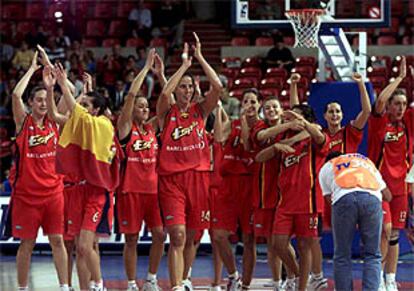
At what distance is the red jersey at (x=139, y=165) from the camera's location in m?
10.1

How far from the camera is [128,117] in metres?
9.84

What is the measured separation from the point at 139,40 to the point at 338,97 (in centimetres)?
897

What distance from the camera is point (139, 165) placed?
10.1 m

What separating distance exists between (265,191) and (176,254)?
1083mm

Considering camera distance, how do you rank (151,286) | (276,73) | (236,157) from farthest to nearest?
(276,73) → (236,157) → (151,286)

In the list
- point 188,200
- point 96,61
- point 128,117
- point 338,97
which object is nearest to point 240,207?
point 188,200

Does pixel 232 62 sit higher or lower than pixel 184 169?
higher

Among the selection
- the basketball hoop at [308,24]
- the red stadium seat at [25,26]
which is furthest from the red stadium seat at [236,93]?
the basketball hoop at [308,24]

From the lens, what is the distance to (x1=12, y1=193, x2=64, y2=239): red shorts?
31.3ft

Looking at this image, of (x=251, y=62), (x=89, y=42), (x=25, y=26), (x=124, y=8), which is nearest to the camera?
(x=251, y=62)

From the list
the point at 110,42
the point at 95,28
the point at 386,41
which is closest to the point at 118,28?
the point at 95,28

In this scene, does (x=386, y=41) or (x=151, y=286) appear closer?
(x=151, y=286)

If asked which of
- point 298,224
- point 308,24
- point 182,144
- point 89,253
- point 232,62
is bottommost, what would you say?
point 89,253

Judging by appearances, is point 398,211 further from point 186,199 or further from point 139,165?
point 139,165
